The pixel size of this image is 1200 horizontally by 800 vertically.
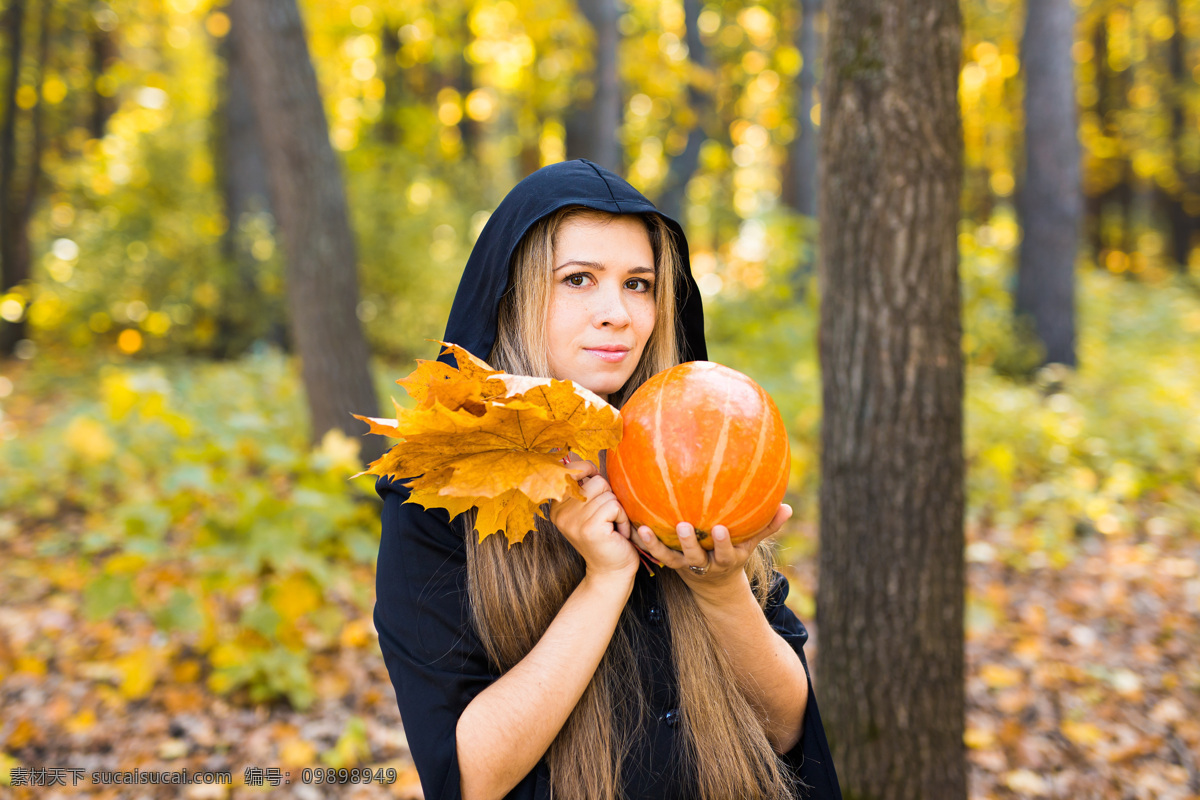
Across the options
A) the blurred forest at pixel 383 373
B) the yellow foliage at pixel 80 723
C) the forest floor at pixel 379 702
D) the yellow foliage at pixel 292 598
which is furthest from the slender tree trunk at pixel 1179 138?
the yellow foliage at pixel 80 723

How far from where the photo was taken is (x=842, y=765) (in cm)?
278

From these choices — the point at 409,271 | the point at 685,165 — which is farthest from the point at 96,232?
the point at 685,165

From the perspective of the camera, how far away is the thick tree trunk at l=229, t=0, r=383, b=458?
5.29m

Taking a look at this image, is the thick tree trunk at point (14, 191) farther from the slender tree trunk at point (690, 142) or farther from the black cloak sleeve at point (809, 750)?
the black cloak sleeve at point (809, 750)

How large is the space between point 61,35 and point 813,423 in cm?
1647

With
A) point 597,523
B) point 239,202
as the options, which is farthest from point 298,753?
point 239,202

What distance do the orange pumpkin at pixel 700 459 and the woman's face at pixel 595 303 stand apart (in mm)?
215

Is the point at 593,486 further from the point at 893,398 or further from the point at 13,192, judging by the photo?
the point at 13,192

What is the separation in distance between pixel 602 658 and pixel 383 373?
8.87 metres

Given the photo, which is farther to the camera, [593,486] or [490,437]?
[593,486]

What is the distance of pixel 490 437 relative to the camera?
127 centimetres

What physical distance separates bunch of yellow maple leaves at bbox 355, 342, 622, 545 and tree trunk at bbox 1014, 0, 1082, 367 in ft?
33.6

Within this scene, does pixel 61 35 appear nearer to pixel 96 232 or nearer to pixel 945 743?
pixel 96 232

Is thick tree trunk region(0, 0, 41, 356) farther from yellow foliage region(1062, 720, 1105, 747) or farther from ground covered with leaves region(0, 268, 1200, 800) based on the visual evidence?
yellow foliage region(1062, 720, 1105, 747)
